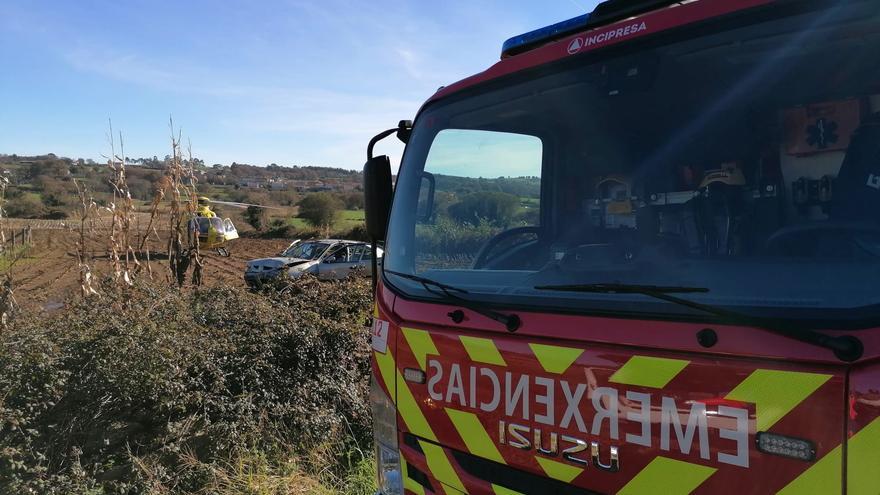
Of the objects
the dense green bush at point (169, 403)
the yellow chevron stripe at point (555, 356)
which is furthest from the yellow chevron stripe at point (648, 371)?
the dense green bush at point (169, 403)

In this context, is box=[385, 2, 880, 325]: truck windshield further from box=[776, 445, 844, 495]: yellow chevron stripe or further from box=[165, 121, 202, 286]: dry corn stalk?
box=[165, 121, 202, 286]: dry corn stalk

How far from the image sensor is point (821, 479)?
1320 mm

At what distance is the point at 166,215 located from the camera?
9602mm

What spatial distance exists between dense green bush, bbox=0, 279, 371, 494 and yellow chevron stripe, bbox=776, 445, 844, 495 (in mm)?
2978

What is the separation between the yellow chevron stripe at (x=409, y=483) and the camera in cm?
219

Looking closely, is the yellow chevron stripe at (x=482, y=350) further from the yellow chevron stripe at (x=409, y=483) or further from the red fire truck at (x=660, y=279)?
the yellow chevron stripe at (x=409, y=483)

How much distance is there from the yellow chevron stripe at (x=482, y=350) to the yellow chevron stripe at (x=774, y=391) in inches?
27.2

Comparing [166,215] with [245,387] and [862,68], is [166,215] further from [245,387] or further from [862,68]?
[862,68]

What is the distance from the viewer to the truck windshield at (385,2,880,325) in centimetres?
158

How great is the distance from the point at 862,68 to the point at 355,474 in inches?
140

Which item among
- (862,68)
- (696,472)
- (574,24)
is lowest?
(696,472)

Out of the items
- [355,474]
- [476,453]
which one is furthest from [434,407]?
[355,474]

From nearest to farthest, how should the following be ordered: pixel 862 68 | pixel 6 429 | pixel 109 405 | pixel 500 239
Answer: pixel 862 68
pixel 500 239
pixel 6 429
pixel 109 405

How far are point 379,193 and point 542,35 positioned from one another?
→ 102 centimetres
